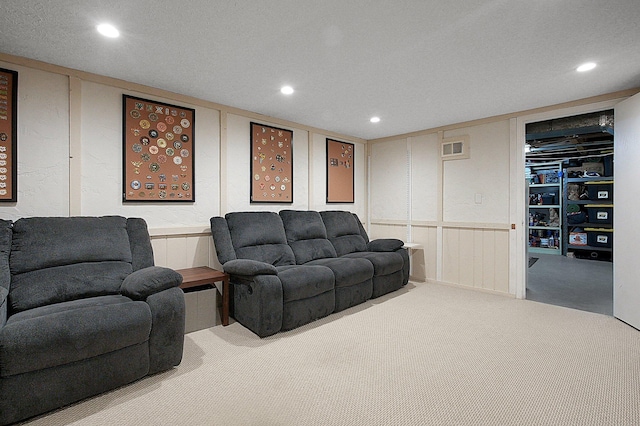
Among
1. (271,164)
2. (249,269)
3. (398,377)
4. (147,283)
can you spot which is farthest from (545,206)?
(147,283)

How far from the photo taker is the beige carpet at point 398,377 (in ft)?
5.82

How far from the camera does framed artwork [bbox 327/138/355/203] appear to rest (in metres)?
5.09

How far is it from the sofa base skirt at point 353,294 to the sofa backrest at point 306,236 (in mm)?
614

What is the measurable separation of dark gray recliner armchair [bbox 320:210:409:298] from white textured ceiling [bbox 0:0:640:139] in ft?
5.79

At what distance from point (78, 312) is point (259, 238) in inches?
75.4

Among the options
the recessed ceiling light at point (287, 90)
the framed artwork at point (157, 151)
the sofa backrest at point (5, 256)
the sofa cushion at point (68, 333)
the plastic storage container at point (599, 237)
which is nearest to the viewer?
the sofa cushion at point (68, 333)

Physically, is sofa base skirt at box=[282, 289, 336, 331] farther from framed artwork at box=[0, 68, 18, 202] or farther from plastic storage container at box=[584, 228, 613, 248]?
plastic storage container at box=[584, 228, 613, 248]

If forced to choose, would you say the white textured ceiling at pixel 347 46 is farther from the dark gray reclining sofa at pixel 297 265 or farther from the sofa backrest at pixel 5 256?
the dark gray reclining sofa at pixel 297 265

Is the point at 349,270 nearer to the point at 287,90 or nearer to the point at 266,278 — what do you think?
the point at 266,278

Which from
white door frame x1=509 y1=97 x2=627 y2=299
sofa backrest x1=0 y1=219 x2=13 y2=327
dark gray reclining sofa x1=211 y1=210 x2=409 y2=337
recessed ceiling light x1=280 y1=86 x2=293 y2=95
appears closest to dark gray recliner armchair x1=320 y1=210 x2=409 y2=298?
dark gray reclining sofa x1=211 y1=210 x2=409 y2=337

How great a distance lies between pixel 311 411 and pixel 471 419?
0.87 m

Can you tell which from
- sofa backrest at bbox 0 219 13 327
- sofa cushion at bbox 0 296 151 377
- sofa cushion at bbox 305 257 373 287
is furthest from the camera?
sofa cushion at bbox 305 257 373 287

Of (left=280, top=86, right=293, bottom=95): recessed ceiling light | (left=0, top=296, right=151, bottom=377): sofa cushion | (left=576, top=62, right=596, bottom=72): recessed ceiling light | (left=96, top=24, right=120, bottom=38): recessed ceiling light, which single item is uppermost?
(left=280, top=86, right=293, bottom=95): recessed ceiling light

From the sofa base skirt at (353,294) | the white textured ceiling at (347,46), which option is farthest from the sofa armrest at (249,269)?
the white textured ceiling at (347,46)
